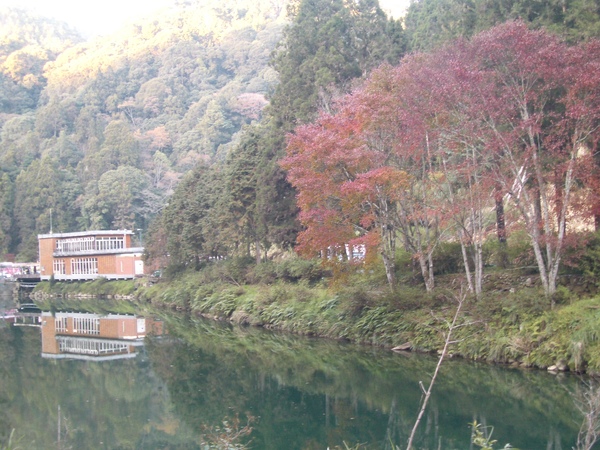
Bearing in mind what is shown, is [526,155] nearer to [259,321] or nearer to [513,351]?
[513,351]

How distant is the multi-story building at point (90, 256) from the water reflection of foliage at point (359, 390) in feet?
108

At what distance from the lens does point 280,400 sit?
1403 cm

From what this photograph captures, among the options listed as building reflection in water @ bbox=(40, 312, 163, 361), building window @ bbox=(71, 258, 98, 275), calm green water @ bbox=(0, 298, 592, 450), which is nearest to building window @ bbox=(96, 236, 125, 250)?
building window @ bbox=(71, 258, 98, 275)

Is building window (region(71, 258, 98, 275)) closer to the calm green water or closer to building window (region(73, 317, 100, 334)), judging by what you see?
building window (region(73, 317, 100, 334))

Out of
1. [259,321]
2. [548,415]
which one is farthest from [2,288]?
[548,415]

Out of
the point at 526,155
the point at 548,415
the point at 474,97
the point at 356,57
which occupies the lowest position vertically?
the point at 548,415

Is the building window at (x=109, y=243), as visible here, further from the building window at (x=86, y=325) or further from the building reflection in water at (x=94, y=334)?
the building window at (x=86, y=325)

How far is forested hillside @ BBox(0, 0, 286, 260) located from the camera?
2660 inches

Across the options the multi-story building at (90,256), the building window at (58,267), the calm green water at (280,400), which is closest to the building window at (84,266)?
the multi-story building at (90,256)

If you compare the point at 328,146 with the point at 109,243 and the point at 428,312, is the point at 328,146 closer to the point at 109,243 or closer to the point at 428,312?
the point at 428,312

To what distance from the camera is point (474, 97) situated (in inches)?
656

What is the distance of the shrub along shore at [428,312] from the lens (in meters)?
14.5

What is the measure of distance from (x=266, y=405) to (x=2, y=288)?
45.6m

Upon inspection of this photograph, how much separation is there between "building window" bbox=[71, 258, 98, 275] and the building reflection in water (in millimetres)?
18611
